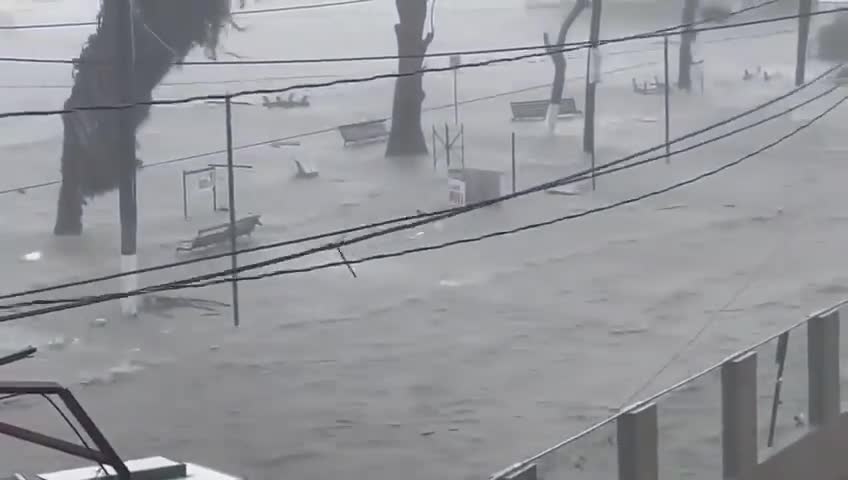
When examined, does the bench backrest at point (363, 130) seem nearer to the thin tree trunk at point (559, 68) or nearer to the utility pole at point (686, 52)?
the thin tree trunk at point (559, 68)

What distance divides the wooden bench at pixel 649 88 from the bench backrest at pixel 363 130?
10.9 ft

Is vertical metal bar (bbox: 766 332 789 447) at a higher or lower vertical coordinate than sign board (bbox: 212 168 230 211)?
higher

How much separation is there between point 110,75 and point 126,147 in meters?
0.96

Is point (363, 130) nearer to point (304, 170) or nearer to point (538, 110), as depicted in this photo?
point (304, 170)

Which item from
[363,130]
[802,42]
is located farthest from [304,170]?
[802,42]

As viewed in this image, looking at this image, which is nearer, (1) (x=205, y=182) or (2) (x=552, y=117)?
(1) (x=205, y=182)

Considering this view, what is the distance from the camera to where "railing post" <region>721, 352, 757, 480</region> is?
4945mm

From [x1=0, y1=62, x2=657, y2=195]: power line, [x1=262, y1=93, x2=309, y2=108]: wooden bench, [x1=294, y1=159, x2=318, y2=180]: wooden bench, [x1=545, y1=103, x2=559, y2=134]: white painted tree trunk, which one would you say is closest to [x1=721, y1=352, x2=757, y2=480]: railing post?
[x1=0, y1=62, x2=657, y2=195]: power line

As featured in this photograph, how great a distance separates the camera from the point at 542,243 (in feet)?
49.8

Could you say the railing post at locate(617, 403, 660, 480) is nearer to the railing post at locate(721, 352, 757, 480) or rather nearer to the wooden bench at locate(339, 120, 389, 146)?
the railing post at locate(721, 352, 757, 480)

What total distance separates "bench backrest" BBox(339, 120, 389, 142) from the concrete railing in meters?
9.49

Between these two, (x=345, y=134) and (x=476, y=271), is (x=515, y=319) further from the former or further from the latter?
(x=345, y=134)

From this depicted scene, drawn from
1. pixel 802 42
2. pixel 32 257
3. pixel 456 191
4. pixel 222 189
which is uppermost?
pixel 802 42

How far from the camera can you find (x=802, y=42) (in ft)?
54.0
